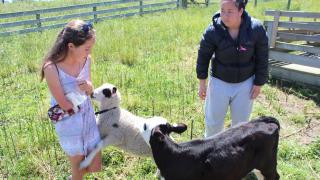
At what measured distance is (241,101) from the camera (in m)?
3.93

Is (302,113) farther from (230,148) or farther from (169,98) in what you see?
(230,148)

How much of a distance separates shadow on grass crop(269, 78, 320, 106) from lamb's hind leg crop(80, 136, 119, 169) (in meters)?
4.00

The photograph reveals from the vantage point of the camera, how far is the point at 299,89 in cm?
697

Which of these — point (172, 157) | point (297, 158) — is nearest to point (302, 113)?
point (297, 158)

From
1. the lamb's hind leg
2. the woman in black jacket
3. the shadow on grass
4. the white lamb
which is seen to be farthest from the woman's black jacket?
the shadow on grass

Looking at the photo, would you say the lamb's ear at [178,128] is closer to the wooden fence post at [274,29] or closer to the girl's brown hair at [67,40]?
the girl's brown hair at [67,40]

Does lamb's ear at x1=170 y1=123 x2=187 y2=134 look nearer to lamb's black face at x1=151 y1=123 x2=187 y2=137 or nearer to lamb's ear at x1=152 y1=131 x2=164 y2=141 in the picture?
lamb's black face at x1=151 y1=123 x2=187 y2=137

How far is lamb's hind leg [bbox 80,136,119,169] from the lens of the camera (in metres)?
3.46

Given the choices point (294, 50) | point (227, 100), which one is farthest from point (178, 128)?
point (294, 50)

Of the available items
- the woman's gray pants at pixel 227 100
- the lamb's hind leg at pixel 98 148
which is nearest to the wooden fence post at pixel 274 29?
the woman's gray pants at pixel 227 100

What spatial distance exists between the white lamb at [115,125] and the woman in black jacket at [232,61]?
82cm

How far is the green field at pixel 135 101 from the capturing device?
14.4 feet

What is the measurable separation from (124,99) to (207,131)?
2.16m

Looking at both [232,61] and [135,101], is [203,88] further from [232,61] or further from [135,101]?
[135,101]
